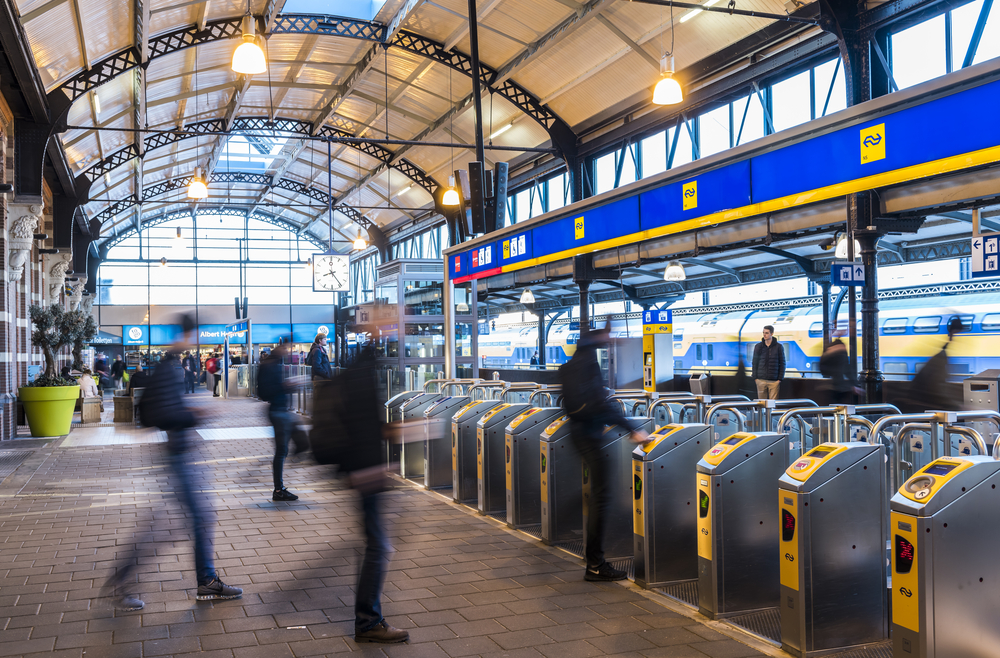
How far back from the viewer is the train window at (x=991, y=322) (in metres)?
15.0

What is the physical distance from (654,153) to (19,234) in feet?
41.0

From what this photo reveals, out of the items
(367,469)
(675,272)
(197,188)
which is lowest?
(367,469)

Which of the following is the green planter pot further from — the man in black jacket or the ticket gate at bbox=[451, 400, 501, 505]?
the man in black jacket

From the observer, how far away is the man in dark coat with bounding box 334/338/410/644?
13.4ft

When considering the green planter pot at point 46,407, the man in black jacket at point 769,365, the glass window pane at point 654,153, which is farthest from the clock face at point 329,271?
the man in black jacket at point 769,365

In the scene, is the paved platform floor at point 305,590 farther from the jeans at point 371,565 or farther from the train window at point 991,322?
the train window at point 991,322

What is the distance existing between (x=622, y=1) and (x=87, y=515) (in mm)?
11806

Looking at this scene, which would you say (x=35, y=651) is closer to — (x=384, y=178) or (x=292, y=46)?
(x=292, y=46)

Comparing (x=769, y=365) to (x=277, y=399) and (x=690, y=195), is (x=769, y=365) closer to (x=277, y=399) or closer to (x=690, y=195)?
(x=690, y=195)

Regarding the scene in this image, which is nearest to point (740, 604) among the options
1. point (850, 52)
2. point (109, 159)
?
point (850, 52)

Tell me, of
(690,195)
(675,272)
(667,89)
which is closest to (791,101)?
(675,272)

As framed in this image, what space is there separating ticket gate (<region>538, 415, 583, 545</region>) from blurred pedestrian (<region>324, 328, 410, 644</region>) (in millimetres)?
2217

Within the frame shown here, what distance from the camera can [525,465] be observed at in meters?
6.79

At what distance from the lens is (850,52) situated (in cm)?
1188
